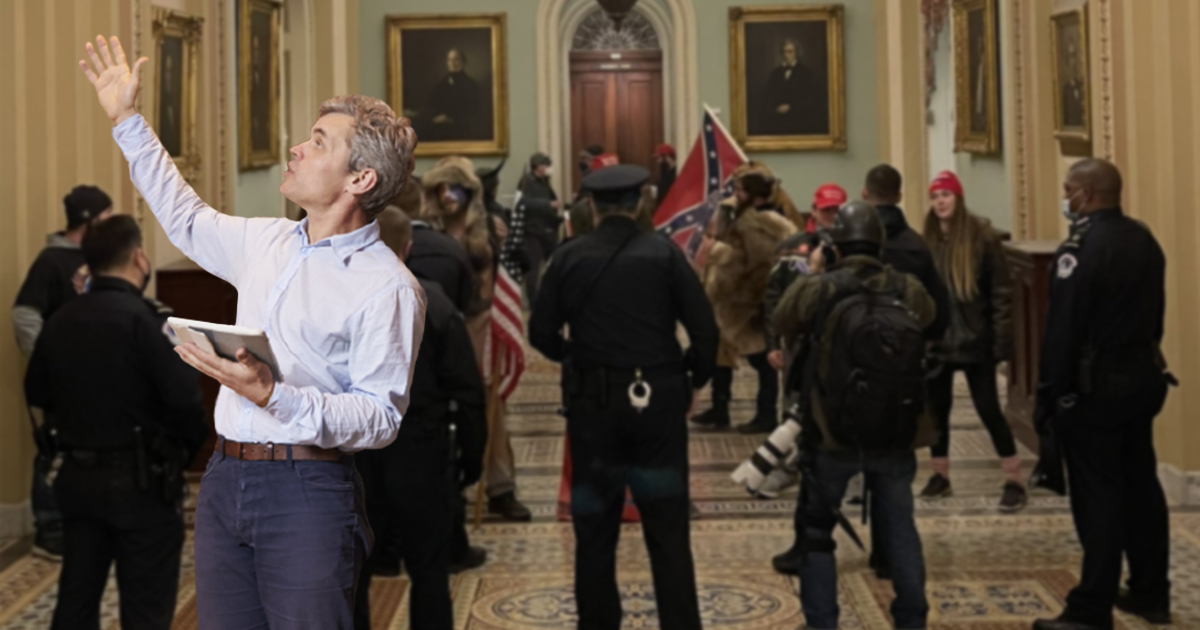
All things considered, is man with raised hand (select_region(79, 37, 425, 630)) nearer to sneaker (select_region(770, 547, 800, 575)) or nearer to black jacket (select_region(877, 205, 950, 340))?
black jacket (select_region(877, 205, 950, 340))

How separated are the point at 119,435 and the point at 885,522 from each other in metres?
2.74

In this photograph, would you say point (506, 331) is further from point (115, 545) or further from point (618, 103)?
point (618, 103)

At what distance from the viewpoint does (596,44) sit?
20828 millimetres

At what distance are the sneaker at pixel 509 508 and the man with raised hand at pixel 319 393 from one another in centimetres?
549

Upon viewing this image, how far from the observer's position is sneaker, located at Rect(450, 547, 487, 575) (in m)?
7.51

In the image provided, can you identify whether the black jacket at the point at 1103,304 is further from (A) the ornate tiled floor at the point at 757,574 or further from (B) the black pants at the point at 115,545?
(B) the black pants at the point at 115,545

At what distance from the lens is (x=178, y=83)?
10.8 m

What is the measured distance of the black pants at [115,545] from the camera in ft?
16.9

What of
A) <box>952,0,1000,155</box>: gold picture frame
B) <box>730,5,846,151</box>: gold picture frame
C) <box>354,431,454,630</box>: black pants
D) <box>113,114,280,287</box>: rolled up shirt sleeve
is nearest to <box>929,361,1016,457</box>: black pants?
<box>354,431,454,630</box>: black pants

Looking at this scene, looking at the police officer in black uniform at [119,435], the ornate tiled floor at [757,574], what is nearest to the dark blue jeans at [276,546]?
the police officer in black uniform at [119,435]

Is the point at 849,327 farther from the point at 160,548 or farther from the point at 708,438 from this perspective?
the point at 708,438

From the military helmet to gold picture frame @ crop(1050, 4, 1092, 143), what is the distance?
4.66 metres

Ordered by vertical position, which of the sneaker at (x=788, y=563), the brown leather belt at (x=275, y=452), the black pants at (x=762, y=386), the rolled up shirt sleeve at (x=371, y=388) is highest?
the rolled up shirt sleeve at (x=371, y=388)

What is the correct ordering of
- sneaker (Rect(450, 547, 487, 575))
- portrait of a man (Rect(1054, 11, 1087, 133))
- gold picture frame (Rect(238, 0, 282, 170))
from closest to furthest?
sneaker (Rect(450, 547, 487, 575)) → portrait of a man (Rect(1054, 11, 1087, 133)) → gold picture frame (Rect(238, 0, 282, 170))
